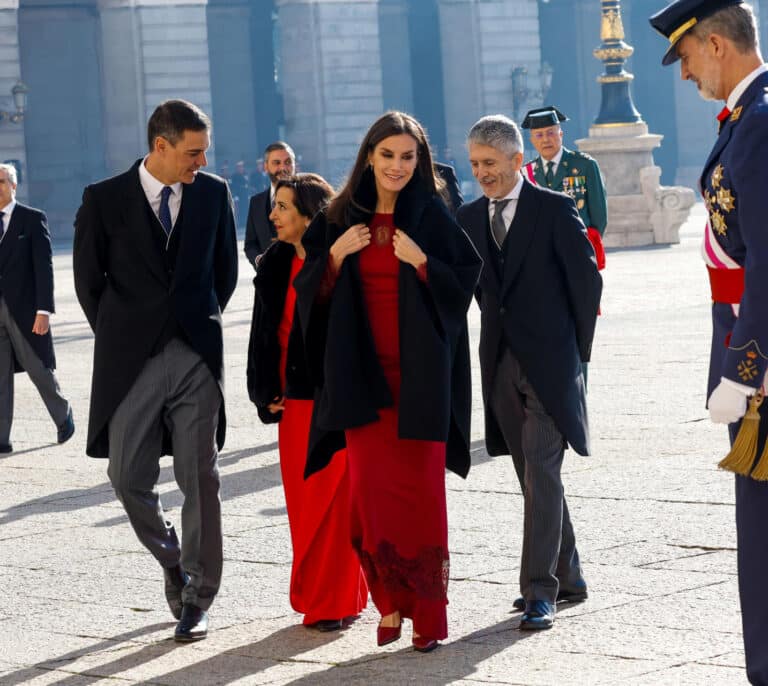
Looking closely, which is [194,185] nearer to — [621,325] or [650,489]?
[650,489]

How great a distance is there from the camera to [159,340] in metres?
5.70

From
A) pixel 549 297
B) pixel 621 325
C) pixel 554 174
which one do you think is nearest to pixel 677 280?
pixel 621 325

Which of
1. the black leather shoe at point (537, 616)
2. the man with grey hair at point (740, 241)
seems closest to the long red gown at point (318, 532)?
the black leather shoe at point (537, 616)

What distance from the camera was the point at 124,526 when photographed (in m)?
7.50

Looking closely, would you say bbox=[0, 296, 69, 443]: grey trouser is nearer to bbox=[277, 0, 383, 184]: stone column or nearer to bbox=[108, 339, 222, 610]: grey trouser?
bbox=[108, 339, 222, 610]: grey trouser

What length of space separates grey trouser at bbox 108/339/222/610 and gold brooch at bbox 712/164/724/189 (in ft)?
6.78

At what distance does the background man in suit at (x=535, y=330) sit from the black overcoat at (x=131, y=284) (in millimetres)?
931

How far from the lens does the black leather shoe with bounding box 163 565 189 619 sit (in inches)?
229

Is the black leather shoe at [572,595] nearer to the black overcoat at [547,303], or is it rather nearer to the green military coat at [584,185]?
the black overcoat at [547,303]

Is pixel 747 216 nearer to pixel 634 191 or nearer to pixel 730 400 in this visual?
pixel 730 400

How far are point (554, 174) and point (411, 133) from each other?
3928 millimetres

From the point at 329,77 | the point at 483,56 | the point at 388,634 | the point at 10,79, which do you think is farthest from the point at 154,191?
the point at 483,56

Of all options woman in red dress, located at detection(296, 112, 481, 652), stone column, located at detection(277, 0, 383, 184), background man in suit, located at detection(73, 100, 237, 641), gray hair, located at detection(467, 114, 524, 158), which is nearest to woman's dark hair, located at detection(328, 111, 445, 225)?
woman in red dress, located at detection(296, 112, 481, 652)

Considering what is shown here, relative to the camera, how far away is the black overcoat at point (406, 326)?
530cm
